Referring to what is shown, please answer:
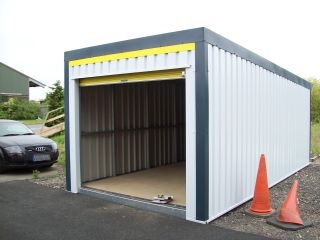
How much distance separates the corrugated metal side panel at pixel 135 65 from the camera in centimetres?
588

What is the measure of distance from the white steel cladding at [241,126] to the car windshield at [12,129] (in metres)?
7.07

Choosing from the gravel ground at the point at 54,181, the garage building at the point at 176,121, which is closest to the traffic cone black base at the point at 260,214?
the garage building at the point at 176,121

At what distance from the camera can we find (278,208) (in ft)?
21.8

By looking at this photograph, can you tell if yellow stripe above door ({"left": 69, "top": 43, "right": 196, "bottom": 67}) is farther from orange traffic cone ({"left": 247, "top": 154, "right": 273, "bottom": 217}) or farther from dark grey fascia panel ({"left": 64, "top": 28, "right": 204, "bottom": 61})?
orange traffic cone ({"left": 247, "top": 154, "right": 273, "bottom": 217})

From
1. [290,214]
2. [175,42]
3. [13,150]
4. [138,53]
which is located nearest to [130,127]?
[13,150]

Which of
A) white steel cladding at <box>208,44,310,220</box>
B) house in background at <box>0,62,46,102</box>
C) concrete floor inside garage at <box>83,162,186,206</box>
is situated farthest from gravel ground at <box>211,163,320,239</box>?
house in background at <box>0,62,46,102</box>

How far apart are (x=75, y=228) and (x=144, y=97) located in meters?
5.59

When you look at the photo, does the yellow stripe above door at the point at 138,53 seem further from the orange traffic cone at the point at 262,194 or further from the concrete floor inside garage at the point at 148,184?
the concrete floor inside garage at the point at 148,184

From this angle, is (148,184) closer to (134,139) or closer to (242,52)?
(134,139)

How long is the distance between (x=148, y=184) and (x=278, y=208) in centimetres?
301

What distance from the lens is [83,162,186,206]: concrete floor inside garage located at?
737cm

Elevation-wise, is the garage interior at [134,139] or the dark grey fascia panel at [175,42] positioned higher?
the dark grey fascia panel at [175,42]

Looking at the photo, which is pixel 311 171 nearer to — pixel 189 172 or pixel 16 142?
pixel 189 172

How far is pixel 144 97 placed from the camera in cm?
1052
